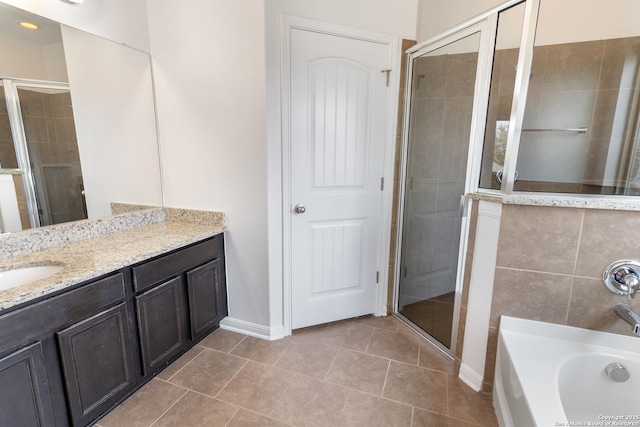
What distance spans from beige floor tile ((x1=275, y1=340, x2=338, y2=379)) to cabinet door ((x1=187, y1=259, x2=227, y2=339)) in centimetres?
57

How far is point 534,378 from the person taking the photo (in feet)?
3.93

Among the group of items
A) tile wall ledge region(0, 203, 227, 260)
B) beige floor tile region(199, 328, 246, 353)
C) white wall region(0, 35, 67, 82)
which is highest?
white wall region(0, 35, 67, 82)

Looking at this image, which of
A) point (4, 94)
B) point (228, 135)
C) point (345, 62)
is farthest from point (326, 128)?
point (4, 94)

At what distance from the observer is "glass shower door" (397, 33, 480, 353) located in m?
1.96

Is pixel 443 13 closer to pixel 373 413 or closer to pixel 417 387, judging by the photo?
pixel 417 387

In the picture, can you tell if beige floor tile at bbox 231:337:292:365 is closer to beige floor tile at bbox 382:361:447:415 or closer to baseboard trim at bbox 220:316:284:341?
baseboard trim at bbox 220:316:284:341

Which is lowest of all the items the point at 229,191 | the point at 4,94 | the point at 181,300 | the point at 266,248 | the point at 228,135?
the point at 181,300

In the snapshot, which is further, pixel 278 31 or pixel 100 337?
pixel 278 31

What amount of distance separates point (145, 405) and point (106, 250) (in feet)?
2.74

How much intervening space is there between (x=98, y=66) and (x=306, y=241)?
170 centimetres

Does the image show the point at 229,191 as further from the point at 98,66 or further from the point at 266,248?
the point at 98,66

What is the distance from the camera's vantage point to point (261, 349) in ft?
6.61

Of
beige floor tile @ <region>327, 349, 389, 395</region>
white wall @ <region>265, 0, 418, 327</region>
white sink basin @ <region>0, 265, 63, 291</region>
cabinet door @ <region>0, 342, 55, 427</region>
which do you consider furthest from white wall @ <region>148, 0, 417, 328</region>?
cabinet door @ <region>0, 342, 55, 427</region>

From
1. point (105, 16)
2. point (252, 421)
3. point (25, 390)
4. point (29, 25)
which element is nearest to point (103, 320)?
point (25, 390)
